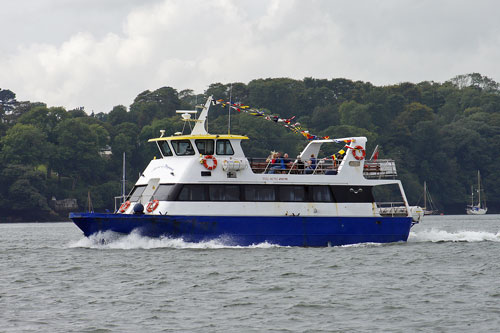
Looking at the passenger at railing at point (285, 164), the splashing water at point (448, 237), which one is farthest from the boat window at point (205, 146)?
the splashing water at point (448, 237)

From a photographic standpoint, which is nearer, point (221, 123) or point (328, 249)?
point (328, 249)

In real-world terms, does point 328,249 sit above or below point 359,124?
below

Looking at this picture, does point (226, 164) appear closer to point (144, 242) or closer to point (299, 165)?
point (299, 165)

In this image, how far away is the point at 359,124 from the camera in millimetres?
117938

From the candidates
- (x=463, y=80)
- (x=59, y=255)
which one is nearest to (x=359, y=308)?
(x=59, y=255)

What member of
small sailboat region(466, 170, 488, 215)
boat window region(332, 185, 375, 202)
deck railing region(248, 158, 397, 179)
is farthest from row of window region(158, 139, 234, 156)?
small sailboat region(466, 170, 488, 215)

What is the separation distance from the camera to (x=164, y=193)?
98.6ft

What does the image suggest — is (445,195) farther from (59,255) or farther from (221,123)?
(59,255)

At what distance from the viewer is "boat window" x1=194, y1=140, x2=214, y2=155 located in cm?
3073

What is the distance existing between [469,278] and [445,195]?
8973cm

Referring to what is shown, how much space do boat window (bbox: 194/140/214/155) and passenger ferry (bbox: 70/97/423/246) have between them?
0.12 ft

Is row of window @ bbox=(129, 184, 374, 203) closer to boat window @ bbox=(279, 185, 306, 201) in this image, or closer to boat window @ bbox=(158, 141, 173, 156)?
boat window @ bbox=(279, 185, 306, 201)

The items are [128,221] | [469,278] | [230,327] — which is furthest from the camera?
[128,221]

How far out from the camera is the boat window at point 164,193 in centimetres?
2972
